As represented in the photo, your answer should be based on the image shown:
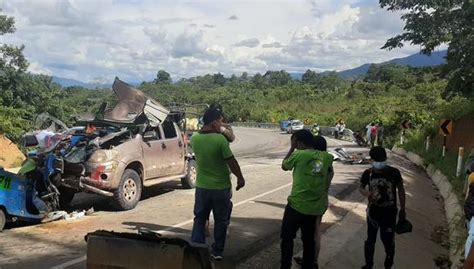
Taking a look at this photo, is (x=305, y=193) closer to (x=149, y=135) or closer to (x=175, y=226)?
(x=175, y=226)

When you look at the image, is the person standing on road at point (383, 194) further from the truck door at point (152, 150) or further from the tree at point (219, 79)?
the tree at point (219, 79)

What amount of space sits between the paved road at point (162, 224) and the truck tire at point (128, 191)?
Answer: 0.58 ft

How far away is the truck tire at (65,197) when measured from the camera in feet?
32.9

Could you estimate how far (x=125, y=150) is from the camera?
32.6 ft

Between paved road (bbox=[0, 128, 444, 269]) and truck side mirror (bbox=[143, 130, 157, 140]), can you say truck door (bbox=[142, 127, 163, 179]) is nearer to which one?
truck side mirror (bbox=[143, 130, 157, 140])

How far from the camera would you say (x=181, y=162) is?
12.0 m

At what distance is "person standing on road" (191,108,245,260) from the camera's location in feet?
19.7

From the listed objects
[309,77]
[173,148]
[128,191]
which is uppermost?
[309,77]

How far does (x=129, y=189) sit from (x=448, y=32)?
14.5 metres

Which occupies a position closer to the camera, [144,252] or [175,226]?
[144,252]

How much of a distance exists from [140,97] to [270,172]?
23.4ft

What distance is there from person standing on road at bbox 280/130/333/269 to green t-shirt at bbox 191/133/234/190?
27.7 inches

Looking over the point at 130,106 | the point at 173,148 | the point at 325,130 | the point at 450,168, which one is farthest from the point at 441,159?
the point at 325,130

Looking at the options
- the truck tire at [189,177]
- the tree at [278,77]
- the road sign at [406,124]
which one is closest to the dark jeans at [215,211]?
the truck tire at [189,177]
